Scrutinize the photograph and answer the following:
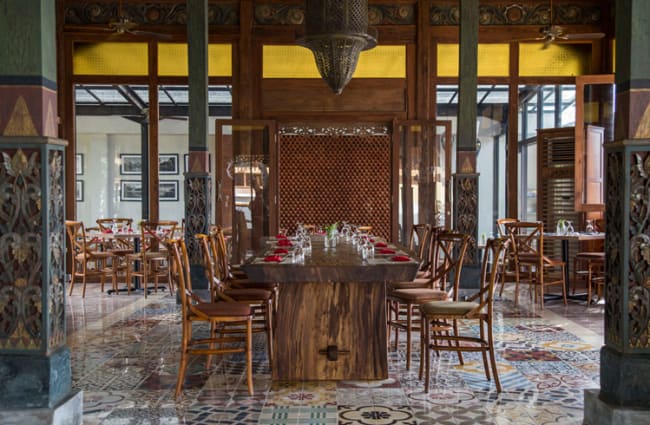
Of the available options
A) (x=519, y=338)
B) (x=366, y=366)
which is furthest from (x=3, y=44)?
(x=519, y=338)

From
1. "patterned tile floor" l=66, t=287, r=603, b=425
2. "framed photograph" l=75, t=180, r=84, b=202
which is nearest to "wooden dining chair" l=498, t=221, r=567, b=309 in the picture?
"patterned tile floor" l=66, t=287, r=603, b=425

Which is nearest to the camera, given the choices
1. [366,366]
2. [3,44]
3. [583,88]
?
[3,44]

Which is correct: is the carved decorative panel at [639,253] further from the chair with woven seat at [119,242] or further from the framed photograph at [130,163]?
the framed photograph at [130,163]

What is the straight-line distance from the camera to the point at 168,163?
1038 centimetres

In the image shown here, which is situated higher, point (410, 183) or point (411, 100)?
point (411, 100)

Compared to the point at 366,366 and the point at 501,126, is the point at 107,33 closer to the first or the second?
the point at 501,126

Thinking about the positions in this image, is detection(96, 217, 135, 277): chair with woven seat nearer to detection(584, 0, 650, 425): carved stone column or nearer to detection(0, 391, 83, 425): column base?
detection(0, 391, 83, 425): column base

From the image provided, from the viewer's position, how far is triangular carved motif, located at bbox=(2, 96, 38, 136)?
3104 millimetres

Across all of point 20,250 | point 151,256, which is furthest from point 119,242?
point 20,250

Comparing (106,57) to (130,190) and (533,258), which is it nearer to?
(130,190)

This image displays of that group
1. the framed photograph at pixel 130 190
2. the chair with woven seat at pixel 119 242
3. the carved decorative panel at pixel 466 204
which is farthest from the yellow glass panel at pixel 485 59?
the chair with woven seat at pixel 119 242

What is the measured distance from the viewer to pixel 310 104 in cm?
961

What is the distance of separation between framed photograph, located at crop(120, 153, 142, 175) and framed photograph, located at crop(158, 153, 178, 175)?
35cm

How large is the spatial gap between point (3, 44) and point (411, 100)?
280 inches
